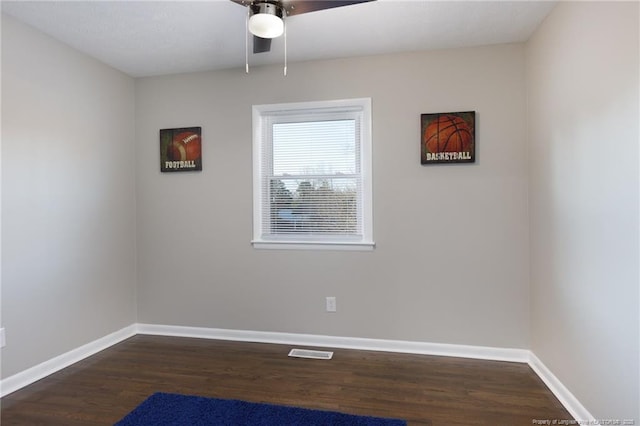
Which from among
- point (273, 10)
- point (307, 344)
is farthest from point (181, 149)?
point (307, 344)

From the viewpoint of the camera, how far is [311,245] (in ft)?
9.98

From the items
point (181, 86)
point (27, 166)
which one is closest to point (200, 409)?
point (27, 166)

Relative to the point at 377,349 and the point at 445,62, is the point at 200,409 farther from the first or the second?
the point at 445,62

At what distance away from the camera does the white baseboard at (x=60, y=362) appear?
227cm

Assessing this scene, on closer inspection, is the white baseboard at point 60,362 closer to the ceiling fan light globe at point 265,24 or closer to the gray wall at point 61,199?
the gray wall at point 61,199

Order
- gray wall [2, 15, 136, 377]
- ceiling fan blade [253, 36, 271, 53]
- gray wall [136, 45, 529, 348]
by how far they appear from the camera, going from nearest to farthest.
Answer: ceiling fan blade [253, 36, 271, 53]
gray wall [2, 15, 136, 377]
gray wall [136, 45, 529, 348]

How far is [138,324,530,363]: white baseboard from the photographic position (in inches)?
108

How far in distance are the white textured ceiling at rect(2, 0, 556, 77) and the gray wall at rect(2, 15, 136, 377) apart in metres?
0.29

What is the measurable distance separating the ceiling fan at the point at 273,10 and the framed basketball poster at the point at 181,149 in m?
1.64

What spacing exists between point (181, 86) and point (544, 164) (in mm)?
3151

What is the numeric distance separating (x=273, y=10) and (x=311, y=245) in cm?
184

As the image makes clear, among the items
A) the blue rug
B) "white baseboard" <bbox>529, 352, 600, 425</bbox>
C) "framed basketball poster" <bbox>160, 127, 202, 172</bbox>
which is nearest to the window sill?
"framed basketball poster" <bbox>160, 127, 202, 172</bbox>

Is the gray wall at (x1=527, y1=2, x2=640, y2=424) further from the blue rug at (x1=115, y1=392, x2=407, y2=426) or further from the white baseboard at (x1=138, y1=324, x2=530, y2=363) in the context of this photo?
the blue rug at (x1=115, y1=392, x2=407, y2=426)

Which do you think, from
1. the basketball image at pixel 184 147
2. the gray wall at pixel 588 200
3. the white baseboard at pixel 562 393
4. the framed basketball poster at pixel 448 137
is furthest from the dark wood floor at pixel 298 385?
the basketball image at pixel 184 147
